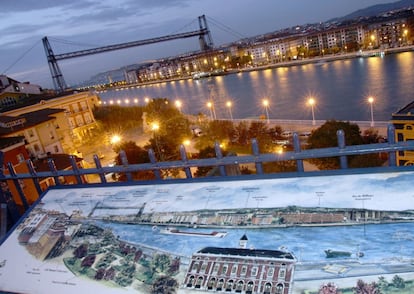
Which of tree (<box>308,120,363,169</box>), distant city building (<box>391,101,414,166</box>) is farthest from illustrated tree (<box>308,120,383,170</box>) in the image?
distant city building (<box>391,101,414,166</box>)

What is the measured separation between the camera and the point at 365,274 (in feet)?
2.59

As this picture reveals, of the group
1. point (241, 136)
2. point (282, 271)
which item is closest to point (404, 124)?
point (282, 271)

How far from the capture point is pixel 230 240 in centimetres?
102

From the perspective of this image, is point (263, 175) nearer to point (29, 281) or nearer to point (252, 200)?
point (252, 200)

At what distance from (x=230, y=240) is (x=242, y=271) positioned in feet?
0.41

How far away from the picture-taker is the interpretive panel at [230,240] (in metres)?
0.84

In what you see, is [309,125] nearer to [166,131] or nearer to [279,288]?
[166,131]

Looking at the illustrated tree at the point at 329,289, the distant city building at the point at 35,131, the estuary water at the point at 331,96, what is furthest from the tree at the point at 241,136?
the illustrated tree at the point at 329,289

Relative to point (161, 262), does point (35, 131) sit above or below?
below

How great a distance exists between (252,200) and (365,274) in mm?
430

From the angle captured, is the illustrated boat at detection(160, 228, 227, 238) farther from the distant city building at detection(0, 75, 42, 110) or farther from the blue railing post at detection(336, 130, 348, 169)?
the distant city building at detection(0, 75, 42, 110)

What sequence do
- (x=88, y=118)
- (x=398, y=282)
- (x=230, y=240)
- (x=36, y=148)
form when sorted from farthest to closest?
(x=88, y=118)
(x=36, y=148)
(x=230, y=240)
(x=398, y=282)

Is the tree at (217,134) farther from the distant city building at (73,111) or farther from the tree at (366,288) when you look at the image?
the tree at (366,288)

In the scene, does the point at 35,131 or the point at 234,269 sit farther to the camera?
the point at 35,131
